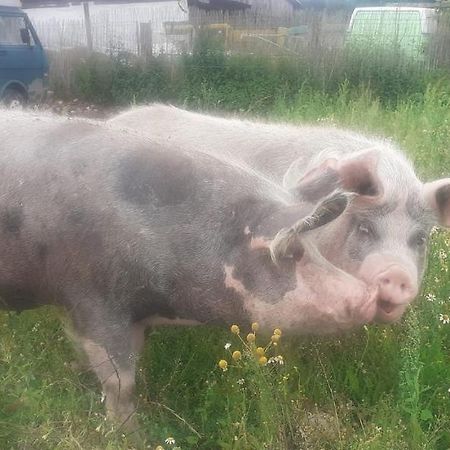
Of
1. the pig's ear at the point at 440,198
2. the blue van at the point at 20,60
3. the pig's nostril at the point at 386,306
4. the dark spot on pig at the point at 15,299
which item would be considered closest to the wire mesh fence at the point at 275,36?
the blue van at the point at 20,60

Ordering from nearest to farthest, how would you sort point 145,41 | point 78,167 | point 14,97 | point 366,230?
1. point 78,167
2. point 366,230
3. point 14,97
4. point 145,41

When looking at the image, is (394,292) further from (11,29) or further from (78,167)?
(11,29)

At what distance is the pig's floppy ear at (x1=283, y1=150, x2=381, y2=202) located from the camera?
3100mm

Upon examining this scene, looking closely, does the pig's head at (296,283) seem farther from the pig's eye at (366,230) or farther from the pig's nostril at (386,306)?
the pig's eye at (366,230)

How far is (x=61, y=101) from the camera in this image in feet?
42.6

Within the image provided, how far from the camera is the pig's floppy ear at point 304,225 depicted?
2.90 metres

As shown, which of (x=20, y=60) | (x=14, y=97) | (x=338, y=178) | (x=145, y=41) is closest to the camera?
(x=338, y=178)

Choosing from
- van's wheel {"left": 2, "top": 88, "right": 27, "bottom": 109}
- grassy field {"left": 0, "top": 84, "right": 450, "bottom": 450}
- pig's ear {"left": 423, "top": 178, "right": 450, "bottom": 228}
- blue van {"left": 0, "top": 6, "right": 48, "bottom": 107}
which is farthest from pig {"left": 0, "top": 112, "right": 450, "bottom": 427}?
blue van {"left": 0, "top": 6, "right": 48, "bottom": 107}

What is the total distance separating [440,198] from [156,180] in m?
1.47

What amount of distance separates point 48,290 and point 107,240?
37 cm

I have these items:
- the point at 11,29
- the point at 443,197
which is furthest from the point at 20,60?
the point at 443,197

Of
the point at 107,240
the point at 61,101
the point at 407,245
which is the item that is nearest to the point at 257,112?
the point at 61,101

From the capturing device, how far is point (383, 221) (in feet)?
12.6

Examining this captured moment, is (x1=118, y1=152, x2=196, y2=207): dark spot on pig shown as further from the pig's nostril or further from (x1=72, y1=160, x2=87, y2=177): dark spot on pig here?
the pig's nostril
